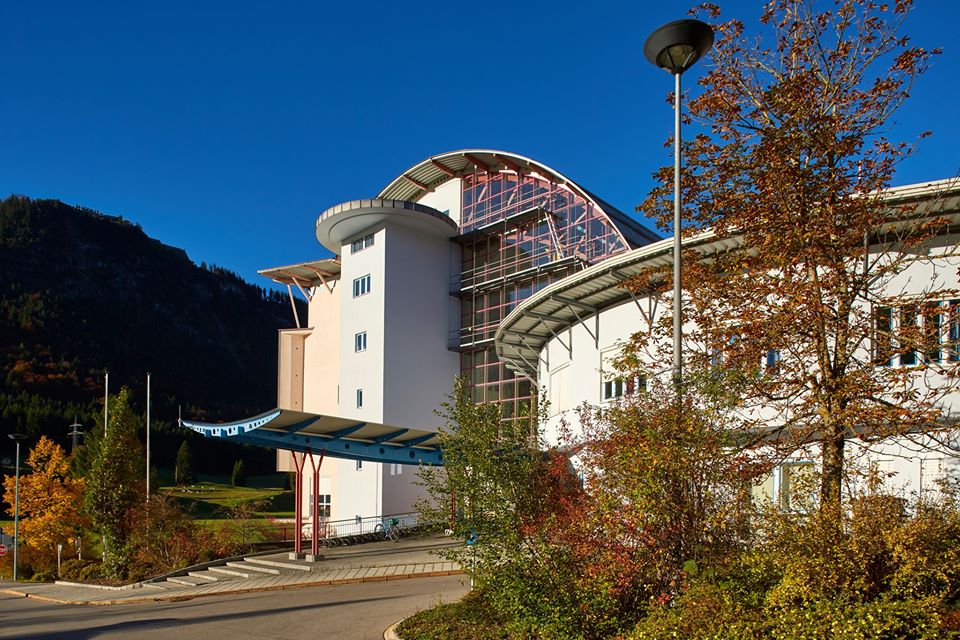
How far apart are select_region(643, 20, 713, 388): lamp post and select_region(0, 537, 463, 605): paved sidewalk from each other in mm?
11208

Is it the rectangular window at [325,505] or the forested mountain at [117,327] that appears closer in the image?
the rectangular window at [325,505]

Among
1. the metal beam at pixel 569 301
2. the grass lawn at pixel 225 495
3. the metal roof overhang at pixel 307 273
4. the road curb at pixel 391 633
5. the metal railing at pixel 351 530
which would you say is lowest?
the grass lawn at pixel 225 495

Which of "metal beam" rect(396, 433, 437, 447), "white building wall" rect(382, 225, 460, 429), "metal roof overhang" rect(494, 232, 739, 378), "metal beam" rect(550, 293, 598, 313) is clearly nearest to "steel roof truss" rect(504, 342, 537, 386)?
"metal roof overhang" rect(494, 232, 739, 378)

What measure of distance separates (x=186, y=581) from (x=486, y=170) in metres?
26.1

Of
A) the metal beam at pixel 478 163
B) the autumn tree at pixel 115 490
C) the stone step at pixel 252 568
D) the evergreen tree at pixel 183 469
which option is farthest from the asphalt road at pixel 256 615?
the evergreen tree at pixel 183 469

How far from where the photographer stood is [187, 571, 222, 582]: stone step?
23569mm

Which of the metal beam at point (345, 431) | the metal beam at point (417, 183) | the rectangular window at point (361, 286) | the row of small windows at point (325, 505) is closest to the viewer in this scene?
the metal beam at point (345, 431)

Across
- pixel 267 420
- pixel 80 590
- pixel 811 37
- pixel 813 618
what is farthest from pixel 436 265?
pixel 813 618

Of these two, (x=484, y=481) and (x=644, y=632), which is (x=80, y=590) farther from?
(x=644, y=632)

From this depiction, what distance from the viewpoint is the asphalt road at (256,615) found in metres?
14.3

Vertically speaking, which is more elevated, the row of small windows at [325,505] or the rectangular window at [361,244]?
the rectangular window at [361,244]

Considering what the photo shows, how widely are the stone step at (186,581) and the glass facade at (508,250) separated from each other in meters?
17.2

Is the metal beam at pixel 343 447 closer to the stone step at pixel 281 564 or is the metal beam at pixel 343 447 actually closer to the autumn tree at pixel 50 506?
the stone step at pixel 281 564

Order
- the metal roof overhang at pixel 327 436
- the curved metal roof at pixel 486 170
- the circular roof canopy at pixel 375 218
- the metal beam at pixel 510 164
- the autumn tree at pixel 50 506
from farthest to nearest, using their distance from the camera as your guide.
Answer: the metal beam at pixel 510 164 → the circular roof canopy at pixel 375 218 → the curved metal roof at pixel 486 170 → the autumn tree at pixel 50 506 → the metal roof overhang at pixel 327 436
